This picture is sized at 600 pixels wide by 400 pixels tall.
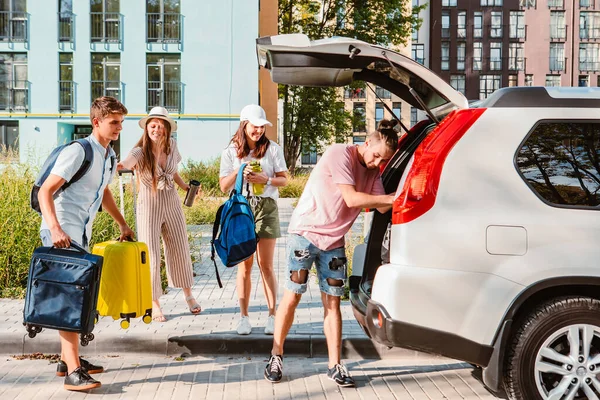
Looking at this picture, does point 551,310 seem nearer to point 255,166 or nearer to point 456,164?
point 456,164

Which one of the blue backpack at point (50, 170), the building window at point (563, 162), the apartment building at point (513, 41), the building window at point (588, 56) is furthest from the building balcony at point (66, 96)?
the building window at point (588, 56)

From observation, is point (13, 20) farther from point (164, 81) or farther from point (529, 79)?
point (529, 79)

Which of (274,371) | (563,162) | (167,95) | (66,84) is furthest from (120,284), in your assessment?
(66,84)

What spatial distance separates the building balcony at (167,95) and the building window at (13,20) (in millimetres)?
6210

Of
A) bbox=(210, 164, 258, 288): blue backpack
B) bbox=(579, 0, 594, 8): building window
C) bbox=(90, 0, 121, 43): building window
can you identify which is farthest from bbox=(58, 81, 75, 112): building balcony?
bbox=(579, 0, 594, 8): building window

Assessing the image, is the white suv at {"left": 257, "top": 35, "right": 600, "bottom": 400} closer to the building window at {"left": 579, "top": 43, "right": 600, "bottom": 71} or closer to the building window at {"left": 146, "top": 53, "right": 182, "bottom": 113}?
the building window at {"left": 146, "top": 53, "right": 182, "bottom": 113}

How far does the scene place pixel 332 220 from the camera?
16.4 feet

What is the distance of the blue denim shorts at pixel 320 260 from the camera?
16.6ft

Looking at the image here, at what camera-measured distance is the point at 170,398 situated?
491 cm

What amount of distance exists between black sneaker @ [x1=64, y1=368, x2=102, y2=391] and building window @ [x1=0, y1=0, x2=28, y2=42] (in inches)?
1253

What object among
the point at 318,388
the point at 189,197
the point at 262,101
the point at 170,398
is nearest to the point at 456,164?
the point at 318,388

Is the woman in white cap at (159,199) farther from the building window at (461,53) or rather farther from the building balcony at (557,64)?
the building balcony at (557,64)

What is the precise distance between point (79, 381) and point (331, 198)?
2.04m

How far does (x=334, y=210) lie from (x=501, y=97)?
1.39 m
